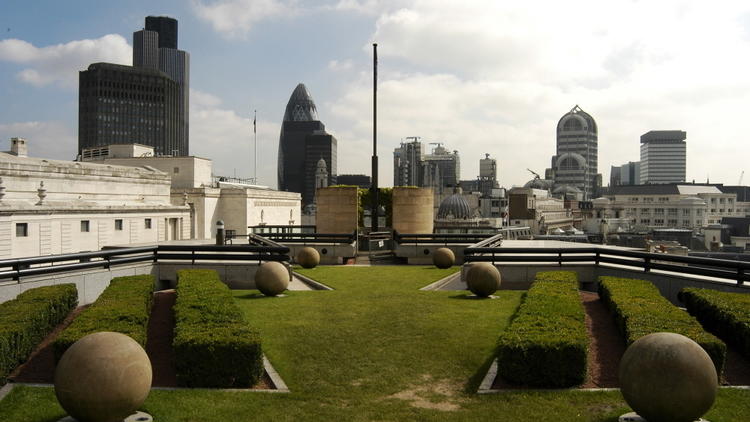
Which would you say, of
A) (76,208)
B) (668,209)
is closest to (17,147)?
(76,208)

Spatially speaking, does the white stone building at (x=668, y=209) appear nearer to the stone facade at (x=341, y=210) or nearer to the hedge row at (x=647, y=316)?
the stone facade at (x=341, y=210)

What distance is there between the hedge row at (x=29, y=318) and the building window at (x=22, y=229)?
106 feet

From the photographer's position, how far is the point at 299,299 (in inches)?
748

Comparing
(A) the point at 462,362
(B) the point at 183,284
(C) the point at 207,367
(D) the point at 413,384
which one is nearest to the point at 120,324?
(C) the point at 207,367

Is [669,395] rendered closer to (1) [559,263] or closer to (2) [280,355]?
(2) [280,355]

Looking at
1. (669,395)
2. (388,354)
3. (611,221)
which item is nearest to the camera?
(669,395)

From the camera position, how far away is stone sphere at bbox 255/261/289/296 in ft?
63.9

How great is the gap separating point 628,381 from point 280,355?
7.09 m

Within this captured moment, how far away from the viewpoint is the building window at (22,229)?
144ft

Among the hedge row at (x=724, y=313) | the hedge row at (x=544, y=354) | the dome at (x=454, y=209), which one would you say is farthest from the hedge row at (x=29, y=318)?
the dome at (x=454, y=209)

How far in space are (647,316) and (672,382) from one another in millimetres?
4749

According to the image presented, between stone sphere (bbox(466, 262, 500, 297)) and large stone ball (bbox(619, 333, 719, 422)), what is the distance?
959cm

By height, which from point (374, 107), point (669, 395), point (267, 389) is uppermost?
point (374, 107)

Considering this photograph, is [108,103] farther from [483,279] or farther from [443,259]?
[483,279]
